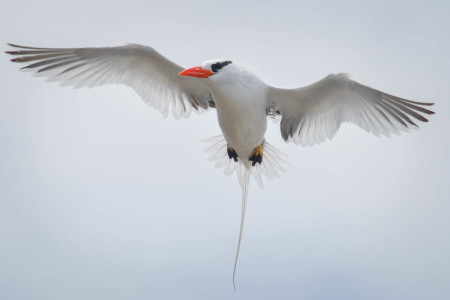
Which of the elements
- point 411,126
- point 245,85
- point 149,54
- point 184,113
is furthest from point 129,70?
point 411,126

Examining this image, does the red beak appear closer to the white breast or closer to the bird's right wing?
the white breast

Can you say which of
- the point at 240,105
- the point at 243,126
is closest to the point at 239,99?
the point at 240,105

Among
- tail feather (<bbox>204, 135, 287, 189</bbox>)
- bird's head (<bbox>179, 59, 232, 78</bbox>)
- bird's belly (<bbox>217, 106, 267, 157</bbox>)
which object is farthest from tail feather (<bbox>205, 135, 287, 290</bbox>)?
bird's head (<bbox>179, 59, 232, 78</bbox>)

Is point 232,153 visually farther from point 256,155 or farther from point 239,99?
point 239,99

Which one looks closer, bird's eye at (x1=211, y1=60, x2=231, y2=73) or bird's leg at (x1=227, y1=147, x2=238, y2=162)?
bird's eye at (x1=211, y1=60, x2=231, y2=73)

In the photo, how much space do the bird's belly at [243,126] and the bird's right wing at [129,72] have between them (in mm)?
1099

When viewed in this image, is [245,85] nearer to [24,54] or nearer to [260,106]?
[260,106]

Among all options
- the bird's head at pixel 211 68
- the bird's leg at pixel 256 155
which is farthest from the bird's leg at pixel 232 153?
the bird's head at pixel 211 68

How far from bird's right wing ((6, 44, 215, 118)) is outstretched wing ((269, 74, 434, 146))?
1.14m

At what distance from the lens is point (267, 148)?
32.3 feet

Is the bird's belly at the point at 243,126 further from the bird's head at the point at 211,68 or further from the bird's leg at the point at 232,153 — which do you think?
the bird's head at the point at 211,68

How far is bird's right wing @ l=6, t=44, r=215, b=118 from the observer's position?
8.68 meters

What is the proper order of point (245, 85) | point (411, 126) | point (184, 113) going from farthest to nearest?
point (184, 113) → point (411, 126) → point (245, 85)

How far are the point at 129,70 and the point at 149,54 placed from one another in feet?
1.31
